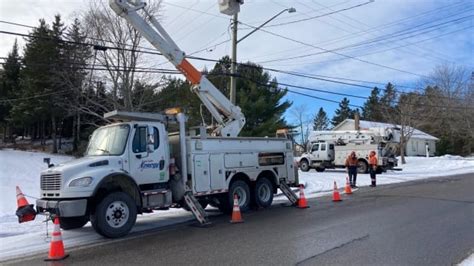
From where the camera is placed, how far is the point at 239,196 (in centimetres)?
1334

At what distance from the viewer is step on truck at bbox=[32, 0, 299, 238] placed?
31.8ft

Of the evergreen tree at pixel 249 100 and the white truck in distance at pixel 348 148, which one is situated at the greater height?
the evergreen tree at pixel 249 100

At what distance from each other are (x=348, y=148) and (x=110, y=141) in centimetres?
2586

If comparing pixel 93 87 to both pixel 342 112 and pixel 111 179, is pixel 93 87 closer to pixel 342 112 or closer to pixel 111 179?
pixel 111 179

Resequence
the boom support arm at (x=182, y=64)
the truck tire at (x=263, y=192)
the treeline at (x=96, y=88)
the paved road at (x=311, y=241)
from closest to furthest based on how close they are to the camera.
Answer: the paved road at (x=311, y=241) → the boom support arm at (x=182, y=64) → the truck tire at (x=263, y=192) → the treeline at (x=96, y=88)

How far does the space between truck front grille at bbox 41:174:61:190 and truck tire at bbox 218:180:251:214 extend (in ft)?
16.2

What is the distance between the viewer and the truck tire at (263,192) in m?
13.9

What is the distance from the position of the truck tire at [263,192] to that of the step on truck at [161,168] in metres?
0.02

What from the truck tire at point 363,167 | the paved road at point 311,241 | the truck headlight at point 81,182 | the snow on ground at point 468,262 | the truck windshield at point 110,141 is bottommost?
the snow on ground at point 468,262

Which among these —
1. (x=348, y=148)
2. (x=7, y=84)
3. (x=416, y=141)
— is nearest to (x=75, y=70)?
(x=7, y=84)

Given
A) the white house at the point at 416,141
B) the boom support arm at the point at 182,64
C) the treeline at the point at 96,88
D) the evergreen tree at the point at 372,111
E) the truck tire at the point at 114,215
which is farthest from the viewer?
the evergreen tree at the point at 372,111

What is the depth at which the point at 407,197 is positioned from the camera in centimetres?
1598

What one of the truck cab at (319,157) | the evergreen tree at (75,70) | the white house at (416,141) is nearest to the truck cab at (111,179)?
the evergreen tree at (75,70)

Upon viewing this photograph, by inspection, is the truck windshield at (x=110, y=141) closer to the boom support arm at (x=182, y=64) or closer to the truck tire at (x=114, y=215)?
the truck tire at (x=114, y=215)
